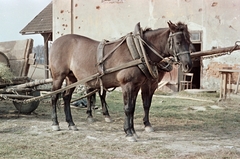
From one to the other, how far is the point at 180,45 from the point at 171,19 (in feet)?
26.6

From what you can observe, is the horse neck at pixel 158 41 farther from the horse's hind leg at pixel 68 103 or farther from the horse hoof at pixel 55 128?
the horse hoof at pixel 55 128

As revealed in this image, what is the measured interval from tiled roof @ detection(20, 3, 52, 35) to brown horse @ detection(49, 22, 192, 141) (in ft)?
37.1

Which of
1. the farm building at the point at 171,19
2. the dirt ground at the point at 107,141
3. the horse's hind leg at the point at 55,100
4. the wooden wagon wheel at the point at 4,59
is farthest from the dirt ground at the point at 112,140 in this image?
the farm building at the point at 171,19

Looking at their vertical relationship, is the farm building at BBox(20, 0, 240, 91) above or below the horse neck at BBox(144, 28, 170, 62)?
above

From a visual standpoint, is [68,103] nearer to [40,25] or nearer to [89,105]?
[89,105]

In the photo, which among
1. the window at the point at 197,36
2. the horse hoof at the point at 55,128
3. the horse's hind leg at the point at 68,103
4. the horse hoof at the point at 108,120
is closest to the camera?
the horse hoof at the point at 55,128

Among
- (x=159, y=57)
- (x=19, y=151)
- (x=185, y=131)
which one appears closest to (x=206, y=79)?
(x=185, y=131)

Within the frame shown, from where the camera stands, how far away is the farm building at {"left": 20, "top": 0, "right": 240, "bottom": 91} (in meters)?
11.8

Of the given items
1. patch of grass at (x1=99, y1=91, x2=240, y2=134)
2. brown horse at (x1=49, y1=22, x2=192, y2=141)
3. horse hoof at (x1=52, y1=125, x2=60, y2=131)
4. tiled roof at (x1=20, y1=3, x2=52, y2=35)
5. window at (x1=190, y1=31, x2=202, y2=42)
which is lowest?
patch of grass at (x1=99, y1=91, x2=240, y2=134)

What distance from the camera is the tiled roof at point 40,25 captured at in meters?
17.1

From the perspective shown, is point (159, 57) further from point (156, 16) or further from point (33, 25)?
point (33, 25)

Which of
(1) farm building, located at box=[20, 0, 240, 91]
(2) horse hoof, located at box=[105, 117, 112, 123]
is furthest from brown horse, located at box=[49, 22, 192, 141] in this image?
(1) farm building, located at box=[20, 0, 240, 91]

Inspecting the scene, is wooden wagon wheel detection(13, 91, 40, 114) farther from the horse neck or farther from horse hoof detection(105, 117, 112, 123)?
the horse neck

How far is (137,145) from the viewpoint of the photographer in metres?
4.89
